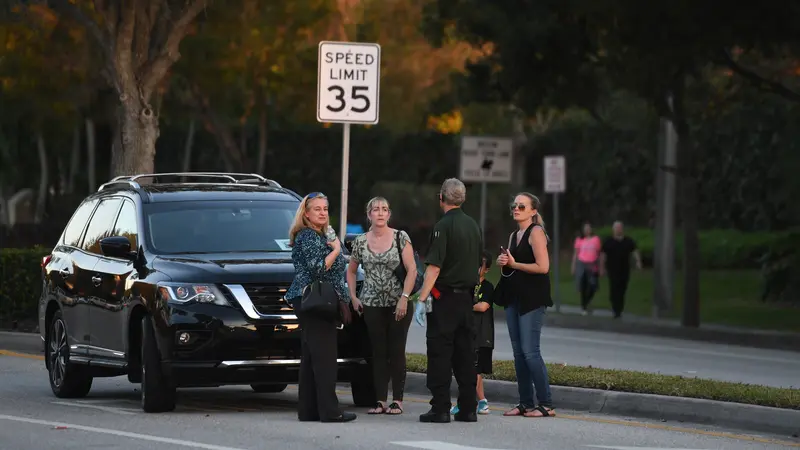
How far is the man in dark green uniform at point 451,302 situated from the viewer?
13.7 metres

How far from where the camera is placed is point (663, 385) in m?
15.3

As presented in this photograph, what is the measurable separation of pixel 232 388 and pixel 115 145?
10.1 meters

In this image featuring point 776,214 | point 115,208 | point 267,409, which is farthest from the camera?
point 776,214

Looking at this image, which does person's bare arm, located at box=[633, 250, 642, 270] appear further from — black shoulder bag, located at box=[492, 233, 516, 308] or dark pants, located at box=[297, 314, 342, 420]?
dark pants, located at box=[297, 314, 342, 420]

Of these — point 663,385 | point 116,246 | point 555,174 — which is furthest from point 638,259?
point 116,246

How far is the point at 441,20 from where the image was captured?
2975 centimetres

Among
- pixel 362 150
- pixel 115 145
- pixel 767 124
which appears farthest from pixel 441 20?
pixel 362 150

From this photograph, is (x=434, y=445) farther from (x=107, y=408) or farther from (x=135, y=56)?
(x=135, y=56)

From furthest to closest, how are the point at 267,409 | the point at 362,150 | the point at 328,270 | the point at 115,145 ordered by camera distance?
the point at 362,150
the point at 115,145
the point at 267,409
the point at 328,270

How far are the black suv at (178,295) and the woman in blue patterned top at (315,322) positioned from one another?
15.2 inches

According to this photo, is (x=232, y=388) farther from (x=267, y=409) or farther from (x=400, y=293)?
(x=400, y=293)

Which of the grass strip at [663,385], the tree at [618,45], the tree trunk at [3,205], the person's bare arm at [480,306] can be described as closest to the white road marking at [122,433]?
the person's bare arm at [480,306]

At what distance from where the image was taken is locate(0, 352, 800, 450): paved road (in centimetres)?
1220

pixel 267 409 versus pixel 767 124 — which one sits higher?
pixel 767 124
